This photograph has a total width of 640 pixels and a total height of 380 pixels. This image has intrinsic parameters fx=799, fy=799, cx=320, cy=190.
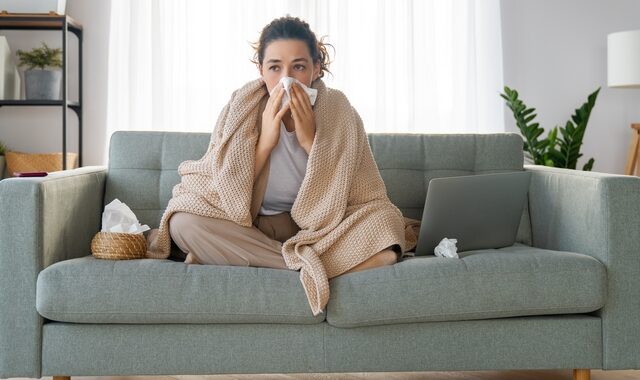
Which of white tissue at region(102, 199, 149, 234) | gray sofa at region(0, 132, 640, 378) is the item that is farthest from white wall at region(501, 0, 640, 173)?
white tissue at region(102, 199, 149, 234)

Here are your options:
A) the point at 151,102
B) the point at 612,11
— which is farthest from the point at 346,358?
the point at 612,11

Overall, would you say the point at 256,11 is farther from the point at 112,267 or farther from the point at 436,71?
the point at 112,267

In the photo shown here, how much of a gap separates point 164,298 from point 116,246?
0.27 m

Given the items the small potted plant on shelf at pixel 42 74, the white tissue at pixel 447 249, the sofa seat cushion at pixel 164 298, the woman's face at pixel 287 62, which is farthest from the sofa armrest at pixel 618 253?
the small potted plant on shelf at pixel 42 74

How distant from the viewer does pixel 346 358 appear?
6.88 feet

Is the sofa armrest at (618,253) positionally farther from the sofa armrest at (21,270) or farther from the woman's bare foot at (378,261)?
the sofa armrest at (21,270)

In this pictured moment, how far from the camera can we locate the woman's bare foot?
222 cm

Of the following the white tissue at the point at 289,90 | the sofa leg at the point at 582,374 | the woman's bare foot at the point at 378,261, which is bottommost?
the sofa leg at the point at 582,374

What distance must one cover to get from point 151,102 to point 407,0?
57.0 inches

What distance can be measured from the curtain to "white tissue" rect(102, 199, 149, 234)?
168 centimetres

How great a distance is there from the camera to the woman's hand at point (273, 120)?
2.41m

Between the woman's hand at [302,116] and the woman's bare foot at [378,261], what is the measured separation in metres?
0.41

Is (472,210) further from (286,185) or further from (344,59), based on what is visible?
(344,59)

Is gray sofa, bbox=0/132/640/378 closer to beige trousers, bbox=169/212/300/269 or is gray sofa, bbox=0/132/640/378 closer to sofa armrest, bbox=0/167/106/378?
sofa armrest, bbox=0/167/106/378
